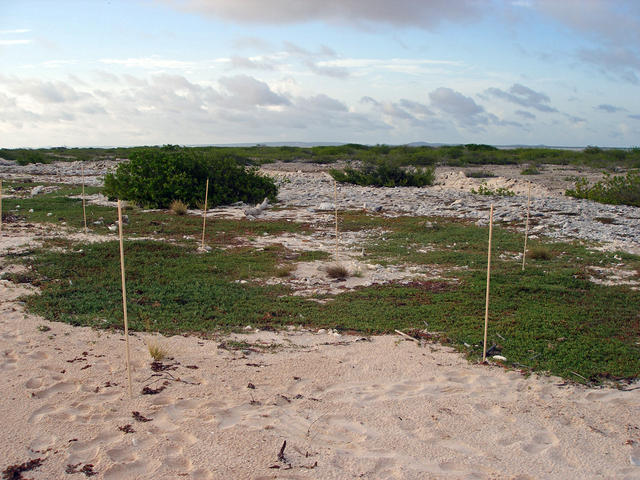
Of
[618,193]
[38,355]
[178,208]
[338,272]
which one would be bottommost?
[38,355]

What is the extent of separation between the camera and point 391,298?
21.6 ft

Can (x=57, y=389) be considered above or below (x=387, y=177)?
below

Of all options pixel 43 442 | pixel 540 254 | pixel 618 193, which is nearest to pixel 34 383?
pixel 43 442

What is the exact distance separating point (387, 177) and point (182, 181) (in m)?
8.98

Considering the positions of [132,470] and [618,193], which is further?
[618,193]

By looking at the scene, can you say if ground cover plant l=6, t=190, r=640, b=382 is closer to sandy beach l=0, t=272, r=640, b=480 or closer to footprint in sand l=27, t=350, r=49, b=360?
sandy beach l=0, t=272, r=640, b=480

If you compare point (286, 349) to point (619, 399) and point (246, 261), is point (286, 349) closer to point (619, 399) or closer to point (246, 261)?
point (619, 399)

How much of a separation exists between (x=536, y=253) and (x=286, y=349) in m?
Result: 5.25

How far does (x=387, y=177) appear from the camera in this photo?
68.0 ft

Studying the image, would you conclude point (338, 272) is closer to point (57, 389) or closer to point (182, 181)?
point (57, 389)

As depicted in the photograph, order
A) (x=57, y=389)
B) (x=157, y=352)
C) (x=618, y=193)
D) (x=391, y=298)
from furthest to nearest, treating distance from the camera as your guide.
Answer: (x=618, y=193)
(x=391, y=298)
(x=157, y=352)
(x=57, y=389)

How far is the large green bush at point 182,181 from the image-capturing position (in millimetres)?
14070

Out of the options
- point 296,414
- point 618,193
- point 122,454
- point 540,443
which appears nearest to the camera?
point 122,454

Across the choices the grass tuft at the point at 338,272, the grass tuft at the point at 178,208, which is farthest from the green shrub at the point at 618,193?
the grass tuft at the point at 178,208
